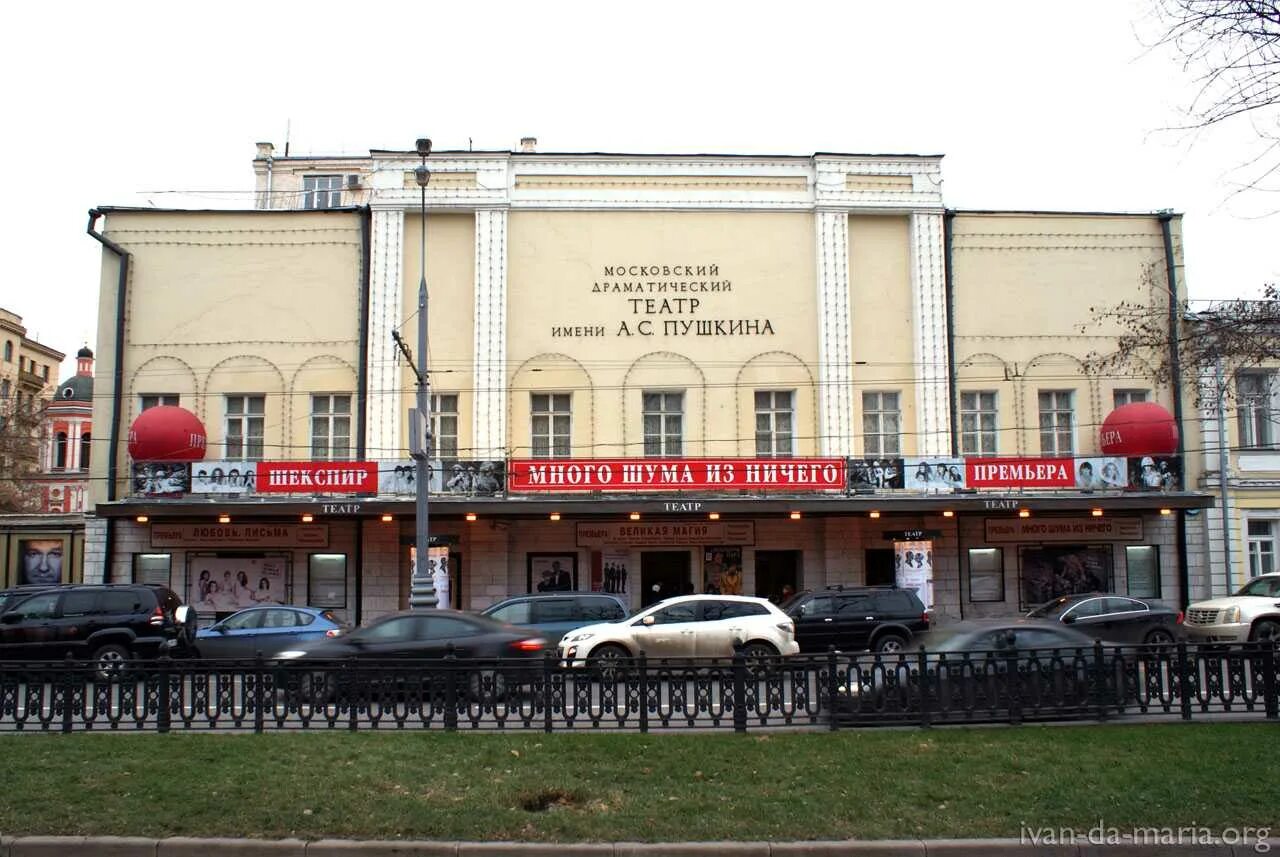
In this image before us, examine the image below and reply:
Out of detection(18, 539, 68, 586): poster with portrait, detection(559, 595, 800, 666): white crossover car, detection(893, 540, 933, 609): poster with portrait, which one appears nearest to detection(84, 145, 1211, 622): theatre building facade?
detection(893, 540, 933, 609): poster with portrait

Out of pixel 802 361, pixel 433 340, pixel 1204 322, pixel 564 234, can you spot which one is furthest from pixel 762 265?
pixel 1204 322

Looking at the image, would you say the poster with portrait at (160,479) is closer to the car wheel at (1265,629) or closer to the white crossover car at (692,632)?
the white crossover car at (692,632)

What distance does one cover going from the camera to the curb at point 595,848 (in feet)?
26.1

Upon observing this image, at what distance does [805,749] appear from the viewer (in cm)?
1049

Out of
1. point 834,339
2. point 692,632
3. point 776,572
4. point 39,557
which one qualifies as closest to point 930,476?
point 834,339

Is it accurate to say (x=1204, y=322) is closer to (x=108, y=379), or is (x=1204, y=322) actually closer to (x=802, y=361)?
(x=802, y=361)

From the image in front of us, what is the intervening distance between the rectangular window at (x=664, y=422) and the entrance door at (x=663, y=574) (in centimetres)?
282

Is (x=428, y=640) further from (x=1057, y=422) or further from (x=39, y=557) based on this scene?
(x=39, y=557)

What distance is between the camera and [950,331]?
29.3 metres

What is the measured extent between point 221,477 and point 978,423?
20.4 meters

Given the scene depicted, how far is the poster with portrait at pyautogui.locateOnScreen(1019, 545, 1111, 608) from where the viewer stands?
2855cm

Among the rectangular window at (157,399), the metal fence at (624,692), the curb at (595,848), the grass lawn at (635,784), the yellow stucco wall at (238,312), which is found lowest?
the curb at (595,848)

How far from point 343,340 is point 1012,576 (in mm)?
19437
